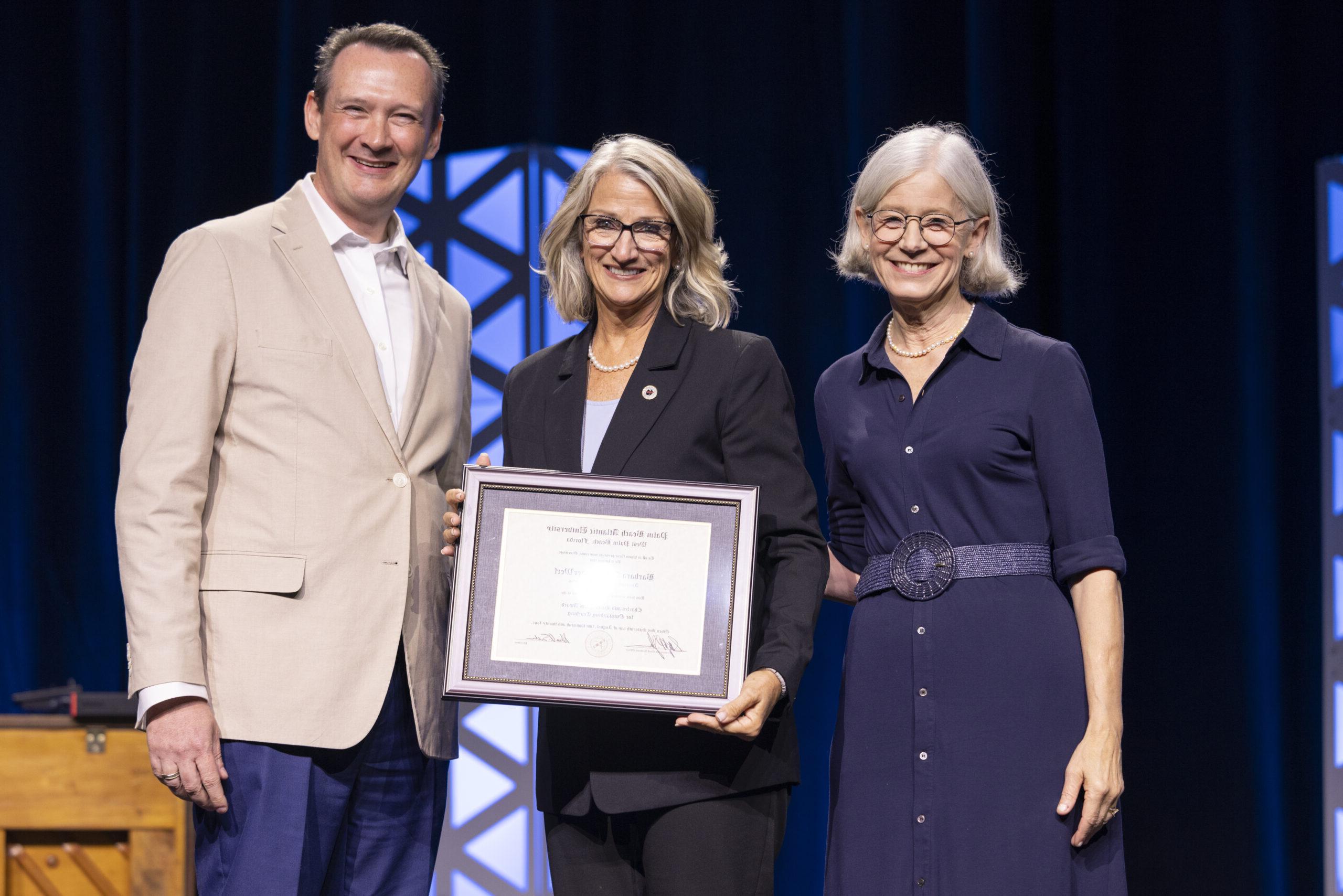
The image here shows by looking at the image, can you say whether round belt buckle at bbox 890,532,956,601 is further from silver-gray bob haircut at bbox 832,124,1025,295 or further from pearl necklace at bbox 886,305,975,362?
silver-gray bob haircut at bbox 832,124,1025,295

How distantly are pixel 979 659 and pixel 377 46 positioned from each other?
1415 millimetres

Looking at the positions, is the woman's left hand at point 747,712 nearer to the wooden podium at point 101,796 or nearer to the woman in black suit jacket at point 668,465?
the woman in black suit jacket at point 668,465

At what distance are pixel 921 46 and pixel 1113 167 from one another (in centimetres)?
68

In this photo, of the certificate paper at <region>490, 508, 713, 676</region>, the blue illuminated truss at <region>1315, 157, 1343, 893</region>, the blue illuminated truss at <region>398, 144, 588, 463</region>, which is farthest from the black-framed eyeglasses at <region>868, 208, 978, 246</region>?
the blue illuminated truss at <region>1315, 157, 1343, 893</region>

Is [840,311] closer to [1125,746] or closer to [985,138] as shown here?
[985,138]

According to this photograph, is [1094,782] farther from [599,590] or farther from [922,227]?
[922,227]

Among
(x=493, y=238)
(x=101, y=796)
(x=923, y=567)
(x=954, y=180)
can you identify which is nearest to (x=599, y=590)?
(x=923, y=567)

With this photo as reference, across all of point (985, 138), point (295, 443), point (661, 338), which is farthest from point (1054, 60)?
point (295, 443)

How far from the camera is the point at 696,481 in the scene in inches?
72.8

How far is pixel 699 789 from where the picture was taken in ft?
5.96

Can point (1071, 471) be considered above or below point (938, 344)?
below

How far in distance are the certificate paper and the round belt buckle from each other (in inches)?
12.4

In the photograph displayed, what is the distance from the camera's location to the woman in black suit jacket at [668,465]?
5.97ft
